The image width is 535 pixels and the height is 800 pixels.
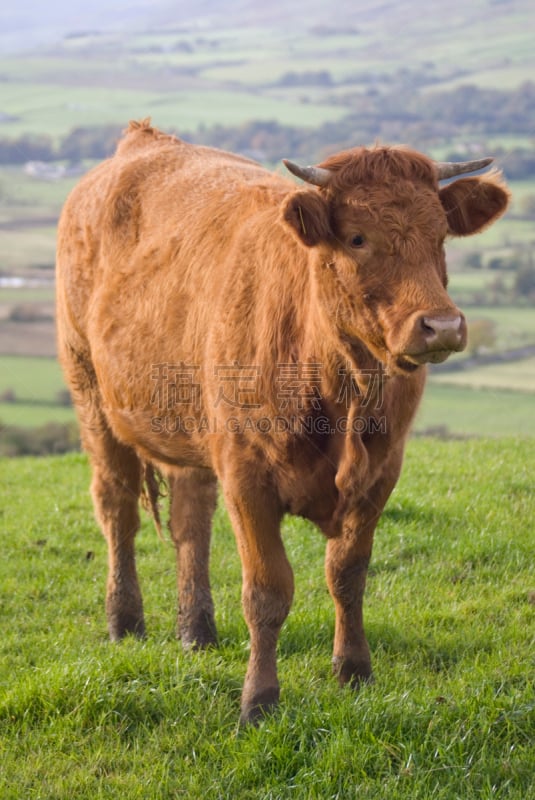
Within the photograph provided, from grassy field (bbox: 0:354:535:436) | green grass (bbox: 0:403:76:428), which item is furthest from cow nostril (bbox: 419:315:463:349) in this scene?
green grass (bbox: 0:403:76:428)

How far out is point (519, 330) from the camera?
27.6 m

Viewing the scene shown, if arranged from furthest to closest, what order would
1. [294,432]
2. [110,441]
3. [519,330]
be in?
[519,330], [110,441], [294,432]

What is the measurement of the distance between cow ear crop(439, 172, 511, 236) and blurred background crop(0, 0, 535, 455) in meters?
0.37

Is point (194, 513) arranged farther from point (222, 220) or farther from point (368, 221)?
point (368, 221)

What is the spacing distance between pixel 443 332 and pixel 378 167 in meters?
0.87

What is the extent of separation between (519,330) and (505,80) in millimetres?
47376

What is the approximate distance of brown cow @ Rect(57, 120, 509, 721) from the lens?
4.08 metres

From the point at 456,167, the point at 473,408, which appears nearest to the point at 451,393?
the point at 473,408

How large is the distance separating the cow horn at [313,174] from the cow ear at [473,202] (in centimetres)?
60

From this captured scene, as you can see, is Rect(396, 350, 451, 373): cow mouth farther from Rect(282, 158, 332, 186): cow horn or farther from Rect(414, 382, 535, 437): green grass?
Rect(414, 382, 535, 437): green grass

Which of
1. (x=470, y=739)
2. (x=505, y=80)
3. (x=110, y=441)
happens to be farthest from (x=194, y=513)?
(x=505, y=80)

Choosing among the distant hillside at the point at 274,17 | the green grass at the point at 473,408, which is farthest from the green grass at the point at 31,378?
the distant hillside at the point at 274,17

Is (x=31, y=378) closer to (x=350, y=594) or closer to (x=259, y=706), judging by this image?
(x=350, y=594)

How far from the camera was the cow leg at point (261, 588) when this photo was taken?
4.60 meters
